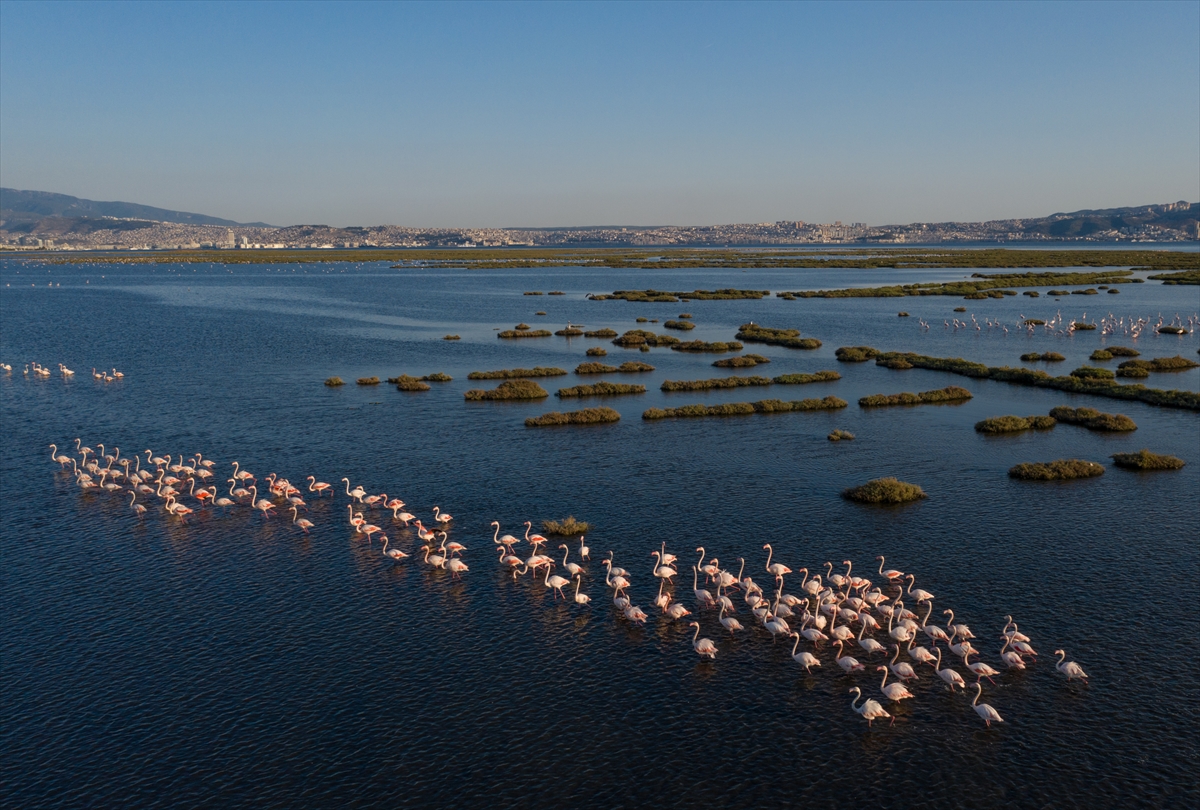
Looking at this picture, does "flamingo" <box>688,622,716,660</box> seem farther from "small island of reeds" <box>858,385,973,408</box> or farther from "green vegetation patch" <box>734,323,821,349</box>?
"green vegetation patch" <box>734,323,821,349</box>

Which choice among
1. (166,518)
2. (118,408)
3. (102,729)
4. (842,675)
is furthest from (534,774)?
(118,408)

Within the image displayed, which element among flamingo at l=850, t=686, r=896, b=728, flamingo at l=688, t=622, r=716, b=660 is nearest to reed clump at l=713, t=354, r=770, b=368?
flamingo at l=688, t=622, r=716, b=660

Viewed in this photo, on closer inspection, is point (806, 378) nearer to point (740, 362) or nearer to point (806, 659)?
point (740, 362)

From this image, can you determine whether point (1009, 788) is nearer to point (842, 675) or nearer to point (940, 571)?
point (842, 675)

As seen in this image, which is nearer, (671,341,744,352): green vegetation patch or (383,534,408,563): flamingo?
(383,534,408,563): flamingo

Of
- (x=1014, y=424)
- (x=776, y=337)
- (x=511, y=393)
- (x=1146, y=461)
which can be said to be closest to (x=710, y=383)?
(x=511, y=393)
